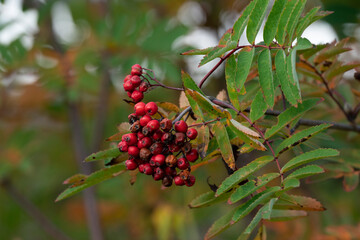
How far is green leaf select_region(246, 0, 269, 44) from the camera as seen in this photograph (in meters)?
0.88

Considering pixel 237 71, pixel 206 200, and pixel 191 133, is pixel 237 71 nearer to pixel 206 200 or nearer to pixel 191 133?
pixel 191 133

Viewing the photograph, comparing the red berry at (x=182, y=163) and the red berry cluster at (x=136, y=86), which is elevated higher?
the red berry cluster at (x=136, y=86)

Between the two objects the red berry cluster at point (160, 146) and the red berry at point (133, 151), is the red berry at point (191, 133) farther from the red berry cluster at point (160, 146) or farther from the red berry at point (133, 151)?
the red berry at point (133, 151)

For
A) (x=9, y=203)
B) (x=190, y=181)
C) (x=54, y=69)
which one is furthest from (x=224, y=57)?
(x=9, y=203)

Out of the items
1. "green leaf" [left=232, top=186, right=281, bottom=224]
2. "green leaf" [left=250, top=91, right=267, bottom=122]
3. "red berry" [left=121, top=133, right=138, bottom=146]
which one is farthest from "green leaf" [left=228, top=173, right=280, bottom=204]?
"red berry" [left=121, top=133, right=138, bottom=146]

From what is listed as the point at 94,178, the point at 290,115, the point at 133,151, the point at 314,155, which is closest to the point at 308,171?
the point at 314,155

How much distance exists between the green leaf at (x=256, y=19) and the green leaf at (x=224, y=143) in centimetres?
20

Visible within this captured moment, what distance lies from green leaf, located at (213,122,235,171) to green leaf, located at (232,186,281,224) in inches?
3.2

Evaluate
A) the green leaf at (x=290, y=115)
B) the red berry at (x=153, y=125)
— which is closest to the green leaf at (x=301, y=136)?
the green leaf at (x=290, y=115)

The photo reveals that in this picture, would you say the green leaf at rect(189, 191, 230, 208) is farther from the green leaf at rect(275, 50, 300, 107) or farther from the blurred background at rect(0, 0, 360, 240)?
the blurred background at rect(0, 0, 360, 240)

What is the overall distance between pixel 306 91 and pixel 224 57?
493mm

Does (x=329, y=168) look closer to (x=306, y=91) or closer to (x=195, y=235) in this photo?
(x=306, y=91)

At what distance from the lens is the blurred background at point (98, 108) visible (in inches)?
86.7

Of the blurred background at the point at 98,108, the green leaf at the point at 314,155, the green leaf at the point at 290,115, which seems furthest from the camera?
the blurred background at the point at 98,108
